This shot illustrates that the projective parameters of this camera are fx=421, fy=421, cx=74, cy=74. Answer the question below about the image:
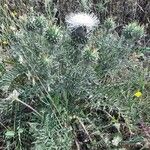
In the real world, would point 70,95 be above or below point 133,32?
below

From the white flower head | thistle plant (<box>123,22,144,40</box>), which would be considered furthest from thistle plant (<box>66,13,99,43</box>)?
thistle plant (<box>123,22,144,40</box>)

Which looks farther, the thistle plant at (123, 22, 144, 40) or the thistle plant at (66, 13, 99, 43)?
the thistle plant at (123, 22, 144, 40)

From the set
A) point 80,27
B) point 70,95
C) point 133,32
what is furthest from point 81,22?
point 70,95

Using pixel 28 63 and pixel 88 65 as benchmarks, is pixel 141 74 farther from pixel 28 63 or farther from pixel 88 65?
pixel 28 63

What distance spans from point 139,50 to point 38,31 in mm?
811

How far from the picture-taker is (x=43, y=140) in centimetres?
205

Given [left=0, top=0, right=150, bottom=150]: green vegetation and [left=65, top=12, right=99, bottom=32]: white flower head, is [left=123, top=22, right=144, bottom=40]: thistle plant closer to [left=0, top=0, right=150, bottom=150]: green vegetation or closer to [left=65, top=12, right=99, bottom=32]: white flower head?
[left=0, top=0, right=150, bottom=150]: green vegetation

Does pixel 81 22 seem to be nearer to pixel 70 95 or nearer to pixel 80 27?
pixel 80 27

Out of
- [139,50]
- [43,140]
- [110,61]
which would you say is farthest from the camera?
[139,50]

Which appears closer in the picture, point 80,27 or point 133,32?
point 80,27

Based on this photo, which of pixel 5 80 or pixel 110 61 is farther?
pixel 110 61

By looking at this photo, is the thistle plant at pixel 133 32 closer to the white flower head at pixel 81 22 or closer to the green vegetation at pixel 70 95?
the green vegetation at pixel 70 95

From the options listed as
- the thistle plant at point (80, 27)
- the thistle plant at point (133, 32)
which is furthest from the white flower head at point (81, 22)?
the thistle plant at point (133, 32)

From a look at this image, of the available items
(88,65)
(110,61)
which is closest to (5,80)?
(88,65)
